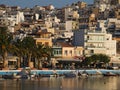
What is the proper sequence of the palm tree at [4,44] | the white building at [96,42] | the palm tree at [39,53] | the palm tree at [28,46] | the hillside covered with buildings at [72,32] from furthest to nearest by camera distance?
the white building at [96,42] → the hillside covered with buildings at [72,32] → the palm tree at [39,53] → the palm tree at [28,46] → the palm tree at [4,44]

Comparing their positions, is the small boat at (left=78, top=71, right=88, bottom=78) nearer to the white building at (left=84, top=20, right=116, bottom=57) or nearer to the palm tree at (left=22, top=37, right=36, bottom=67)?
the palm tree at (left=22, top=37, right=36, bottom=67)

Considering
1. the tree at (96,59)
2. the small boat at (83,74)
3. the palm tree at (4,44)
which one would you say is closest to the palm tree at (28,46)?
the palm tree at (4,44)

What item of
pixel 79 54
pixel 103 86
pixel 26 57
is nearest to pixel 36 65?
pixel 26 57

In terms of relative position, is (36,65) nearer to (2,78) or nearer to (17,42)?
(17,42)

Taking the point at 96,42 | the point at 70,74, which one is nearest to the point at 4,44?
the point at 70,74

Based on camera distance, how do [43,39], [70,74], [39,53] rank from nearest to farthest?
[70,74]
[39,53]
[43,39]

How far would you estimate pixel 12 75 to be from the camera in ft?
268

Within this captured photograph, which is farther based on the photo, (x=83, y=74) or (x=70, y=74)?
(x=83, y=74)

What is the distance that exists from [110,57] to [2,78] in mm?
29707

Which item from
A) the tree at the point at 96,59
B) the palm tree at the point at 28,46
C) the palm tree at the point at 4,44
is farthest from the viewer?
the tree at the point at 96,59

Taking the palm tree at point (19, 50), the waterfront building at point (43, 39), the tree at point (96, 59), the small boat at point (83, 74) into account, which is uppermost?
the waterfront building at point (43, 39)

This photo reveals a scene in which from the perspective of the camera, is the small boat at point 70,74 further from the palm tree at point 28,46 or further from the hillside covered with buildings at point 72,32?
the hillside covered with buildings at point 72,32

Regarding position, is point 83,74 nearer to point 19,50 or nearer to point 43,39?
point 19,50

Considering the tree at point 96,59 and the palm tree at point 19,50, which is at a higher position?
the palm tree at point 19,50
